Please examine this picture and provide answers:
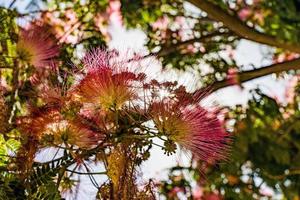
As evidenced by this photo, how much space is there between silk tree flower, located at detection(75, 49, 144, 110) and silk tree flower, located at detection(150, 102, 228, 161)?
55mm

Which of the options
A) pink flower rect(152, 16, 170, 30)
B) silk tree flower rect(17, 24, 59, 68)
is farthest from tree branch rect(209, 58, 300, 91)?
silk tree flower rect(17, 24, 59, 68)

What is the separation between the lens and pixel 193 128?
97cm

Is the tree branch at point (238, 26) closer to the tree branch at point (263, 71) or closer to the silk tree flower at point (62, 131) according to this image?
the tree branch at point (263, 71)

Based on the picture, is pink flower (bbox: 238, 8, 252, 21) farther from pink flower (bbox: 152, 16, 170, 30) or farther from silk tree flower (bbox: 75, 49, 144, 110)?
silk tree flower (bbox: 75, 49, 144, 110)

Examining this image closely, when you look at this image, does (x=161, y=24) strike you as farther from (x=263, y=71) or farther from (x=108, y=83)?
(x=108, y=83)

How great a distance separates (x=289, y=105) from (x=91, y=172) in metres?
1.71

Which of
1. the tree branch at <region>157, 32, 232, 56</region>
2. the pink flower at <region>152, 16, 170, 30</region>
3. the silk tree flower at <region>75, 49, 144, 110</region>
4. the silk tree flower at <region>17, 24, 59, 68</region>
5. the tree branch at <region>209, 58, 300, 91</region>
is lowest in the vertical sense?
the silk tree flower at <region>75, 49, 144, 110</region>

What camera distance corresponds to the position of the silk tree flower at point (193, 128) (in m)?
0.95

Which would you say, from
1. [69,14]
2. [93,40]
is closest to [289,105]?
[93,40]

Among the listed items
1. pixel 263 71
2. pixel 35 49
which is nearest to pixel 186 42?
pixel 263 71

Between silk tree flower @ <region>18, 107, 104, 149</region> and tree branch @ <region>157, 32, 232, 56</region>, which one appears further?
tree branch @ <region>157, 32, 232, 56</region>

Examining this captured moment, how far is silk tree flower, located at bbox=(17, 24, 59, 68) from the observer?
1208mm

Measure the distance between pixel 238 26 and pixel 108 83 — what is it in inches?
43.5

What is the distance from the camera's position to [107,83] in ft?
3.26
